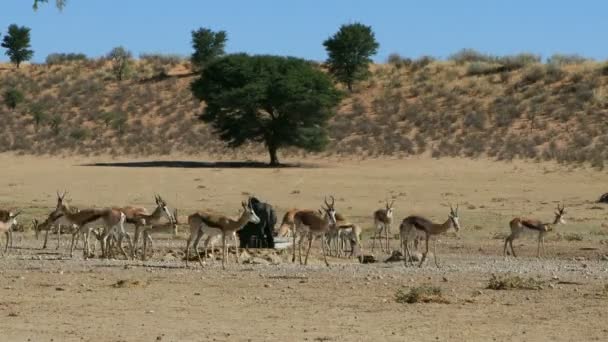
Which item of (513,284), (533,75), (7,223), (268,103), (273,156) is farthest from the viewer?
(533,75)

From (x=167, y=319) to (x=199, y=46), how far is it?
67.4 m

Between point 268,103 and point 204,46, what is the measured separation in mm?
26362

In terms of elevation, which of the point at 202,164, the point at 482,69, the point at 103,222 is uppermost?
the point at 482,69

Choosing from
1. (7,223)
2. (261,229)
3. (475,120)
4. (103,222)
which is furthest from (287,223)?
(475,120)

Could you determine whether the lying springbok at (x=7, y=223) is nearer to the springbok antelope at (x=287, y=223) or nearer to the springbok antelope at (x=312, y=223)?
the springbok antelope at (x=287, y=223)

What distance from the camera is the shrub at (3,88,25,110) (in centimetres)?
7288

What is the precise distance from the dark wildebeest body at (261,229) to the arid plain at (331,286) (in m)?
1.30

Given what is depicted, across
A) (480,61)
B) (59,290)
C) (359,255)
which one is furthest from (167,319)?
(480,61)

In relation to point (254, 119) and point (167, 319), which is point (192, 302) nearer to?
point (167, 319)

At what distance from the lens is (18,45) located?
86750mm

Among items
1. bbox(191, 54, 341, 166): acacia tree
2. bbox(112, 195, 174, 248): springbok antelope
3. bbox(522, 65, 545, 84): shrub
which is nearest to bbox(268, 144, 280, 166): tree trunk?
bbox(191, 54, 341, 166): acacia tree

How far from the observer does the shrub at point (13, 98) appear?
239ft

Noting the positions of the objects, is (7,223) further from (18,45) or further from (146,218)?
(18,45)

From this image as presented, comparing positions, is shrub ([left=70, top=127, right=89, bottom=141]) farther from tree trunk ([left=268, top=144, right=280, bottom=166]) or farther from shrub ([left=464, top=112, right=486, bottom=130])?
shrub ([left=464, top=112, right=486, bottom=130])
